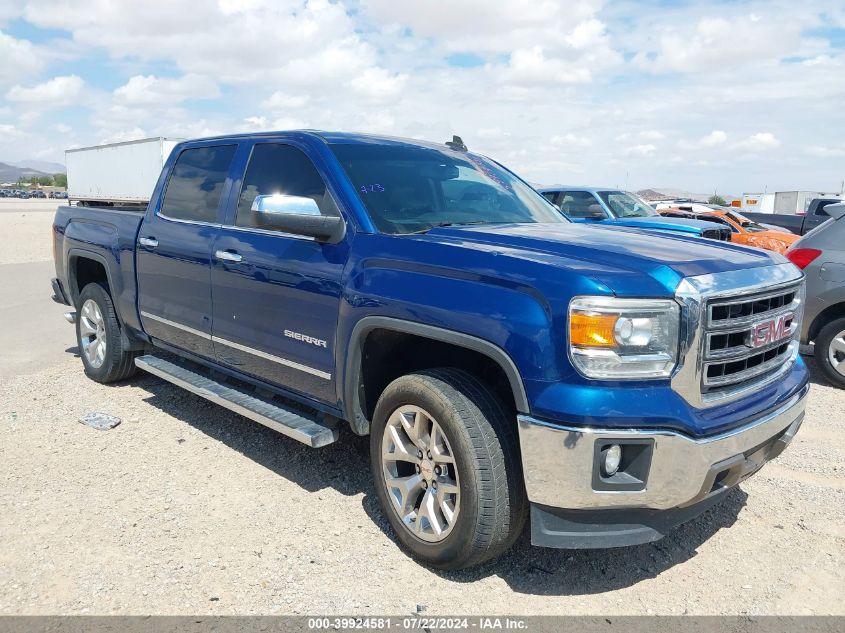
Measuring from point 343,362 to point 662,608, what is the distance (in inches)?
71.7

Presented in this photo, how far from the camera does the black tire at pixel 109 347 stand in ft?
18.6

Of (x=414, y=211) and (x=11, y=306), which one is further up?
(x=414, y=211)

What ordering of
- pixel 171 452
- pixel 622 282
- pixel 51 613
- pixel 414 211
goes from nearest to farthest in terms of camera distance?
1. pixel 622 282
2. pixel 51 613
3. pixel 414 211
4. pixel 171 452

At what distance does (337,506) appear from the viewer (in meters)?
3.85

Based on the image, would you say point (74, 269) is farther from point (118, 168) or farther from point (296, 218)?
point (118, 168)

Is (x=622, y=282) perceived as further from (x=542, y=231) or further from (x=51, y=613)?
(x=51, y=613)

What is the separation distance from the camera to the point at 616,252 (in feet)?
9.77

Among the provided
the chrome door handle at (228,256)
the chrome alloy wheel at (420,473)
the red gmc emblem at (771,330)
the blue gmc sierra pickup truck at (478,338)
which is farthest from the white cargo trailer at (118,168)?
the red gmc emblem at (771,330)

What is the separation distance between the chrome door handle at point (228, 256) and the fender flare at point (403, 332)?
3.62ft

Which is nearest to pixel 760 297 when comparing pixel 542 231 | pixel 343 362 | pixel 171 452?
pixel 542 231

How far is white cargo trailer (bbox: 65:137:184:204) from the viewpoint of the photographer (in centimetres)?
1906

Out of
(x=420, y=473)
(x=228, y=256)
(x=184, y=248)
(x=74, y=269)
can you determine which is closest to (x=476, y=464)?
(x=420, y=473)

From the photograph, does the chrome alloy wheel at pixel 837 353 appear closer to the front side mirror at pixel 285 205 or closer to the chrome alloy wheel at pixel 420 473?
the chrome alloy wheel at pixel 420 473

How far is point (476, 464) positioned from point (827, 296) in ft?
16.2
